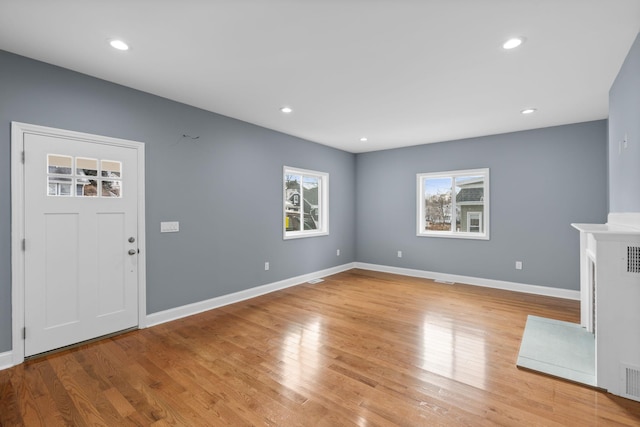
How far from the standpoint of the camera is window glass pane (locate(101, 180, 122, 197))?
3073mm

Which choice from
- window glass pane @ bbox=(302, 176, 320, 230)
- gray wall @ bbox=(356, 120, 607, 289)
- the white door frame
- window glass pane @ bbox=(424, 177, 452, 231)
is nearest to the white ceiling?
the white door frame

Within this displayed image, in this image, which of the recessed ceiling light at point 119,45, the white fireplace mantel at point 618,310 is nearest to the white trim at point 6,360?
the recessed ceiling light at point 119,45

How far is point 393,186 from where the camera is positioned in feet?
20.5

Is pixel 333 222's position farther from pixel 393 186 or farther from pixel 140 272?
pixel 140 272

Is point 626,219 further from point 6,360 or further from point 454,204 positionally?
point 6,360

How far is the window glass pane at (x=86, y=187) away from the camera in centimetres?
290

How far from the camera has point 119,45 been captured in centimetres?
239

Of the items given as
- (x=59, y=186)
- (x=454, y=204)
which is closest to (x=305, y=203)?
(x=454, y=204)

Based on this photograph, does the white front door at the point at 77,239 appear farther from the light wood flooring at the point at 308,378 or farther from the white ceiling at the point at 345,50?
the white ceiling at the point at 345,50

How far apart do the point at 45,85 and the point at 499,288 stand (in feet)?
21.6

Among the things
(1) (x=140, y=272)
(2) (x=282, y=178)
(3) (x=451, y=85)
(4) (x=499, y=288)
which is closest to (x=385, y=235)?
(4) (x=499, y=288)

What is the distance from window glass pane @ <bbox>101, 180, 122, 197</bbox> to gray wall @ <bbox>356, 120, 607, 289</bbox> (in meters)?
4.87

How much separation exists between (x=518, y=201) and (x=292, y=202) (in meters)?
3.93

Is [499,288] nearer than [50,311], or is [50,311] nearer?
[50,311]
